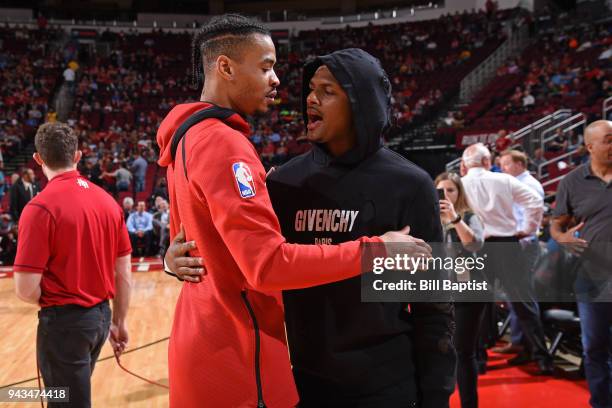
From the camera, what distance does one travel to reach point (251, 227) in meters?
1.18

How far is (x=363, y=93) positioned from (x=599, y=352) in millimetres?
2746

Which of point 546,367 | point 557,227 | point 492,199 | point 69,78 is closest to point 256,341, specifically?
point 557,227

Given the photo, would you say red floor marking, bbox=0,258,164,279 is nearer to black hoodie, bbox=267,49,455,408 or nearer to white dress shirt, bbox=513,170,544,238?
white dress shirt, bbox=513,170,544,238

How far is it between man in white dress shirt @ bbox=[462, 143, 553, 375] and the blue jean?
106 cm

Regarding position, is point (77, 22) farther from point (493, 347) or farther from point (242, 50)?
point (242, 50)

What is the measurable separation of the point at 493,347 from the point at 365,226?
4.23 meters

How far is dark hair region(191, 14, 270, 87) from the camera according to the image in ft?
4.69

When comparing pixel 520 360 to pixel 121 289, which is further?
pixel 520 360

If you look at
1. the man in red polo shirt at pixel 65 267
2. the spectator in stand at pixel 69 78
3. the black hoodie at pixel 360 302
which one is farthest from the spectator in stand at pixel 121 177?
the black hoodie at pixel 360 302

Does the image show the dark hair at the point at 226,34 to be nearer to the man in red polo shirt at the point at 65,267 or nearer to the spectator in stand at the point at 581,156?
the man in red polo shirt at the point at 65,267

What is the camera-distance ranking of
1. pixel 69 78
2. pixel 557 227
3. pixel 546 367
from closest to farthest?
1. pixel 557 227
2. pixel 546 367
3. pixel 69 78

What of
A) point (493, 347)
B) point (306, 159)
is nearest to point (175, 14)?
point (493, 347)

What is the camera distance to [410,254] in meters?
1.28
